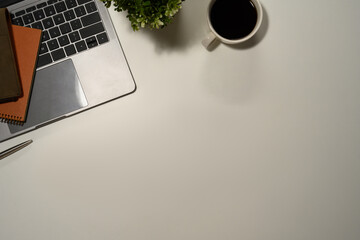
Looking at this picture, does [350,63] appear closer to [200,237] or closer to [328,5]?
[328,5]

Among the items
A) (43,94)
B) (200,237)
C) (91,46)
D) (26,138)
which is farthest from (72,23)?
(200,237)

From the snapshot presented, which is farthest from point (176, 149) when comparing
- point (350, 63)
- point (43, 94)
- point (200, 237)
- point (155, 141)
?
point (350, 63)

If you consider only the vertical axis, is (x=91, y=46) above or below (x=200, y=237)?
above

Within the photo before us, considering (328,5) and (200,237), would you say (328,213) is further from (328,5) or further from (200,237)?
(328,5)

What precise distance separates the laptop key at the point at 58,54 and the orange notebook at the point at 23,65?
0.12 feet

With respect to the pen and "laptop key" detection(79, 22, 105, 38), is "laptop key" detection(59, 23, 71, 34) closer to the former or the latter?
"laptop key" detection(79, 22, 105, 38)

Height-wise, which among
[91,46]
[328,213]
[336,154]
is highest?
[91,46]

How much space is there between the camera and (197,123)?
0.61 m

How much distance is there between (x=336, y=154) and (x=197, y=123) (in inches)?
12.5

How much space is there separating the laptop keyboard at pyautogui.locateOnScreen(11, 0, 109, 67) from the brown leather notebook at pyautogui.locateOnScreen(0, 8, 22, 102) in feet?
0.12

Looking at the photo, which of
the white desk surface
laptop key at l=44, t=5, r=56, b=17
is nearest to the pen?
the white desk surface

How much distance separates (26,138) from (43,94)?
0.35 feet

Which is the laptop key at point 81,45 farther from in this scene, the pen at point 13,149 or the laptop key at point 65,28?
the pen at point 13,149

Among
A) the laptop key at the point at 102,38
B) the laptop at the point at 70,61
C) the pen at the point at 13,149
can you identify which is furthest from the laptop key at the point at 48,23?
the pen at the point at 13,149
